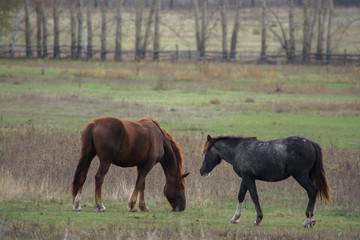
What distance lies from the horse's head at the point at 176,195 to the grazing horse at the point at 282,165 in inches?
50.5

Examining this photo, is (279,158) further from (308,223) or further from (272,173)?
(308,223)

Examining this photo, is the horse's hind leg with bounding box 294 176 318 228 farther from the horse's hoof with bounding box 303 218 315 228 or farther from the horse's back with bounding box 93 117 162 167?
the horse's back with bounding box 93 117 162 167

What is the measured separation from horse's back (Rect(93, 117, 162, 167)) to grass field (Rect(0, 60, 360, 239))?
3.11 feet

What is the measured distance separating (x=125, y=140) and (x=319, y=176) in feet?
10.3

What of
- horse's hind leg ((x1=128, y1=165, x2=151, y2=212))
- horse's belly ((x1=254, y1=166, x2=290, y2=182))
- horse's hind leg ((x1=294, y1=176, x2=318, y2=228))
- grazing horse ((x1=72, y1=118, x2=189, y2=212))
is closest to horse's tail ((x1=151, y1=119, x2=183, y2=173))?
grazing horse ((x1=72, y1=118, x2=189, y2=212))

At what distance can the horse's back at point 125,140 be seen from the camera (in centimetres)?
852

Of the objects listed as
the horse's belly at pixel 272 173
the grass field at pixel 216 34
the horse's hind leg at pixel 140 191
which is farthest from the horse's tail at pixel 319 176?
the grass field at pixel 216 34

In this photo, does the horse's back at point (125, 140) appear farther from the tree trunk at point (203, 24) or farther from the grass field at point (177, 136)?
the tree trunk at point (203, 24)

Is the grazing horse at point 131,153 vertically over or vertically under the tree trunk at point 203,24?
over

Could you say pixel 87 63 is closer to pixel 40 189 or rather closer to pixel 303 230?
pixel 40 189

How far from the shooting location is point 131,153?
8898 millimetres

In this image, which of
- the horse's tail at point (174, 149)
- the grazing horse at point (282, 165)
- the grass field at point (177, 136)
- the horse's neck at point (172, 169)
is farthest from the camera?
the horse's tail at point (174, 149)

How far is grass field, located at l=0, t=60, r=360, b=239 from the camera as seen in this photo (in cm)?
782

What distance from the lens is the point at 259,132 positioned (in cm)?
1928
